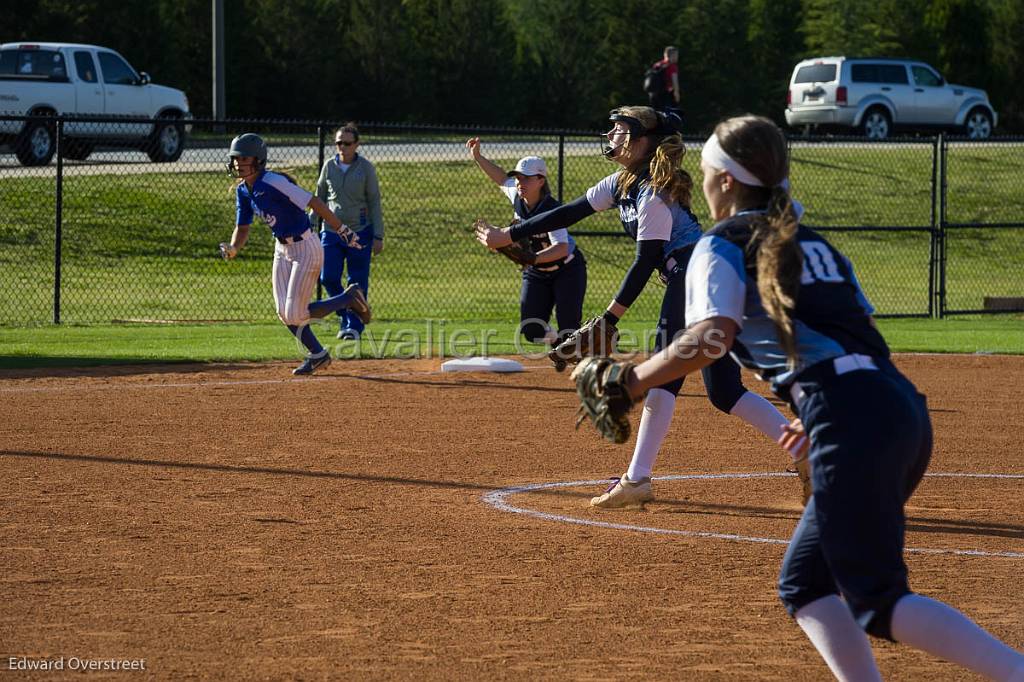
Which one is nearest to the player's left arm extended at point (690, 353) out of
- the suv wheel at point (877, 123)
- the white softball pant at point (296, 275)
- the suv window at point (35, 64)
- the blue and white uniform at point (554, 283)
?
the blue and white uniform at point (554, 283)

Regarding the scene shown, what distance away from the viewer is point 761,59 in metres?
51.6

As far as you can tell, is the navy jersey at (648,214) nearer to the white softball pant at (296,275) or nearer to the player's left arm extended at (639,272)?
the player's left arm extended at (639,272)

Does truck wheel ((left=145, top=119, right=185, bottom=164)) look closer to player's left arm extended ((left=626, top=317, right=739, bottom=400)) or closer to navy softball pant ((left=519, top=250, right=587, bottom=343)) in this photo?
navy softball pant ((left=519, top=250, right=587, bottom=343))

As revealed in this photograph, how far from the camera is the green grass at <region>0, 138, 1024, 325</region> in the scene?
788 inches

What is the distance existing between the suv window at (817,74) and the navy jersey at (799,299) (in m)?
29.9

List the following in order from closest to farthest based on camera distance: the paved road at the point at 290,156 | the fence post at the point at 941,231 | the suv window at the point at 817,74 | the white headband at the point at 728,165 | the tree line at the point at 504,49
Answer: the white headband at the point at 728,165 < the fence post at the point at 941,231 < the paved road at the point at 290,156 < the suv window at the point at 817,74 < the tree line at the point at 504,49

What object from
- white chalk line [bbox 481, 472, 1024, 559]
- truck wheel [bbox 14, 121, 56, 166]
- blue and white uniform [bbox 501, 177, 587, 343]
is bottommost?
white chalk line [bbox 481, 472, 1024, 559]

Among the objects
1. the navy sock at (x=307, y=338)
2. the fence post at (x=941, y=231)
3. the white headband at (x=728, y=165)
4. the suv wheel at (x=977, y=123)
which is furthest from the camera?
the suv wheel at (x=977, y=123)

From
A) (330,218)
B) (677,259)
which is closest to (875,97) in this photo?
(330,218)

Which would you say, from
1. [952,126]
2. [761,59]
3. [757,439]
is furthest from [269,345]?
[761,59]

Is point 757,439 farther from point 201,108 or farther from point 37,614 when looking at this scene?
point 201,108

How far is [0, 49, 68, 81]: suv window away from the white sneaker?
2031 centimetres

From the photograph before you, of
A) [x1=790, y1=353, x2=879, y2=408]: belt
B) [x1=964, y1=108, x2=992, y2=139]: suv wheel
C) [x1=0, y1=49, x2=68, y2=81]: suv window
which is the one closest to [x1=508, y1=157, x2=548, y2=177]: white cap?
[x1=790, y1=353, x2=879, y2=408]: belt

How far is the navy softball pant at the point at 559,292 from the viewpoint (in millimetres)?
11273
